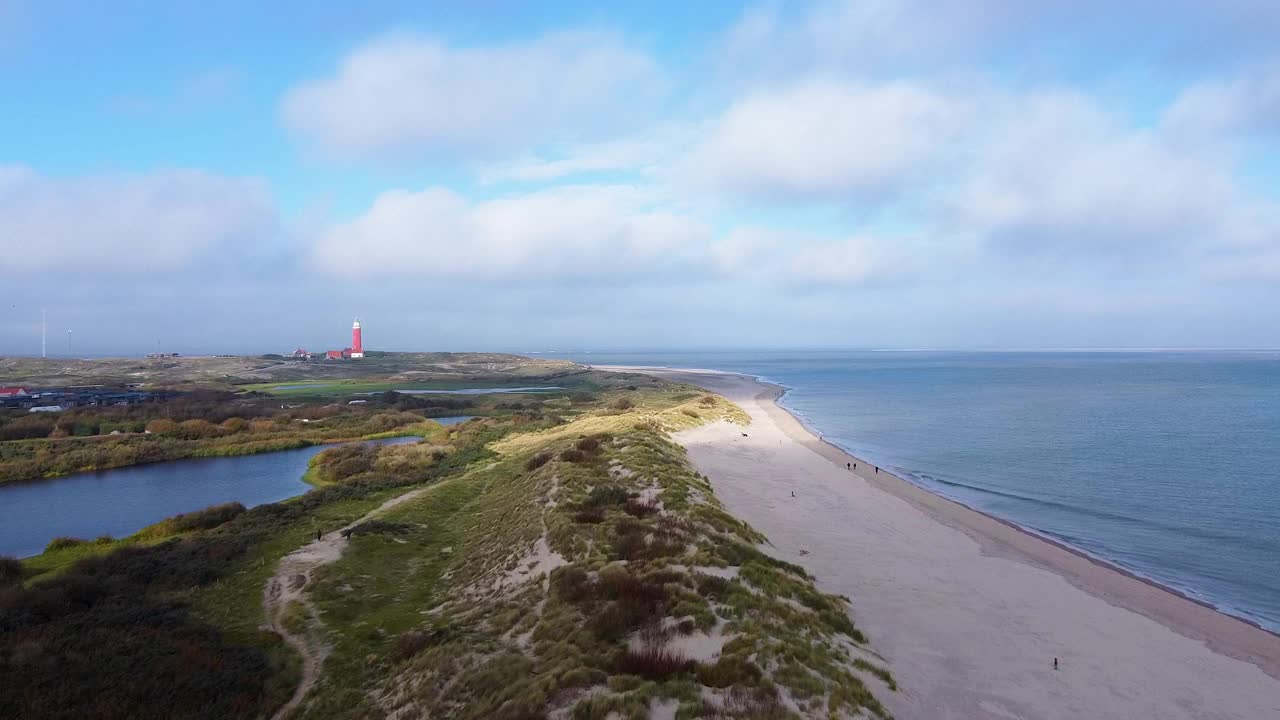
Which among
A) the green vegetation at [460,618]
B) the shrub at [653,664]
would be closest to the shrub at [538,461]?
the green vegetation at [460,618]

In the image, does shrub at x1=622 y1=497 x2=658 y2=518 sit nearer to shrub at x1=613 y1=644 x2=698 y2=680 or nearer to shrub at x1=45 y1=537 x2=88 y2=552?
shrub at x1=613 y1=644 x2=698 y2=680

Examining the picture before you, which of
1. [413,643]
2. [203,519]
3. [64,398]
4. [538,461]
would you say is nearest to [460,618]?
[413,643]

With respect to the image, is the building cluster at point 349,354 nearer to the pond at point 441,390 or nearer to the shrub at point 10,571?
the pond at point 441,390

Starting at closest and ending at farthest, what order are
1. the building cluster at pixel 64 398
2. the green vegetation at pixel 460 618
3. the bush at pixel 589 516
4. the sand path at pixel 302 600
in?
the green vegetation at pixel 460 618 → the sand path at pixel 302 600 → the bush at pixel 589 516 → the building cluster at pixel 64 398

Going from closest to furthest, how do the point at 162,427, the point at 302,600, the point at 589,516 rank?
the point at 302,600 < the point at 589,516 < the point at 162,427

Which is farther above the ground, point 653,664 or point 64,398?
point 653,664

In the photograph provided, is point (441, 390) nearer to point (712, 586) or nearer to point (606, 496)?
point (606, 496)

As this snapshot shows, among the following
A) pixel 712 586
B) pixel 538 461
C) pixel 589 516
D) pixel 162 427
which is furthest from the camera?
pixel 162 427
